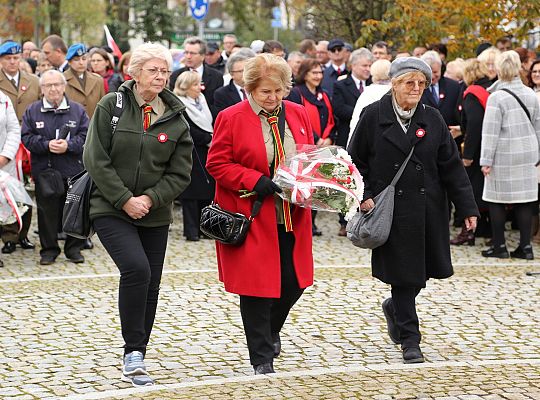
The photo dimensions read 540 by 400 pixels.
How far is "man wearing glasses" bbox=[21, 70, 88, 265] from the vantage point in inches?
484

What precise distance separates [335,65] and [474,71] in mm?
4025

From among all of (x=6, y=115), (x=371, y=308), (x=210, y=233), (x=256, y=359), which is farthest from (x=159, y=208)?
(x=6, y=115)

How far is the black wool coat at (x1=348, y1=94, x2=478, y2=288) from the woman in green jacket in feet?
4.39

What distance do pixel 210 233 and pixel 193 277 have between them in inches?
163

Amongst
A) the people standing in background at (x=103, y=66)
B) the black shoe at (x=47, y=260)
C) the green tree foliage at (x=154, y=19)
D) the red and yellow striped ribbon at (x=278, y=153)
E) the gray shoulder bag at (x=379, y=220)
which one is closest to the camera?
the red and yellow striped ribbon at (x=278, y=153)

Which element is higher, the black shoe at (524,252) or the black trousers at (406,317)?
the black trousers at (406,317)

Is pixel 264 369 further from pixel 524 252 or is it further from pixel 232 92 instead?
pixel 232 92

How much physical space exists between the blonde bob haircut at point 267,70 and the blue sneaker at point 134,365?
1785 mm

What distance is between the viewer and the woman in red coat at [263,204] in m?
7.38

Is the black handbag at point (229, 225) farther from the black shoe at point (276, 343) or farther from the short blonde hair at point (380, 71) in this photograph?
the short blonde hair at point (380, 71)

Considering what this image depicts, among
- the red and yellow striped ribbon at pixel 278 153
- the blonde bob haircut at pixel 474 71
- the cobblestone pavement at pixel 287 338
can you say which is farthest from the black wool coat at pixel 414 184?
the blonde bob haircut at pixel 474 71

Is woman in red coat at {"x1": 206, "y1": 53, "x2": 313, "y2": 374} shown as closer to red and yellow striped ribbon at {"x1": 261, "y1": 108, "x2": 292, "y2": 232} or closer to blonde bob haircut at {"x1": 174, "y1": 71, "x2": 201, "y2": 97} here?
red and yellow striped ribbon at {"x1": 261, "y1": 108, "x2": 292, "y2": 232}

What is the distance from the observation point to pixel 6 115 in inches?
482

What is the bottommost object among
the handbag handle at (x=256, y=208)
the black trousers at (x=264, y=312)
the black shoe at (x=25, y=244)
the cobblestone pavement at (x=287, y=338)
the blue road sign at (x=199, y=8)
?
the black shoe at (x=25, y=244)
